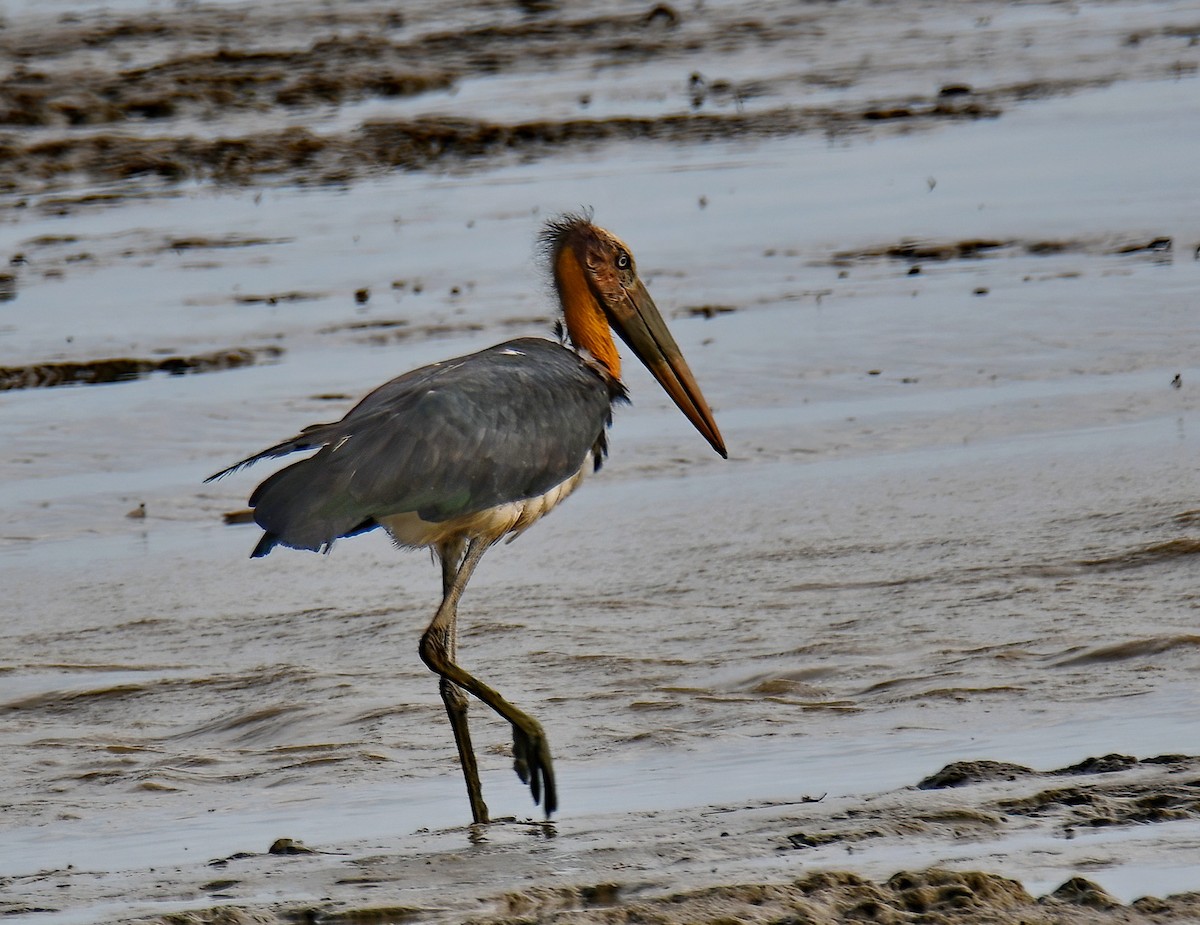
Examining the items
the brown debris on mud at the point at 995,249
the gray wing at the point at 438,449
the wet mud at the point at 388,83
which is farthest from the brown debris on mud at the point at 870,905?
the wet mud at the point at 388,83

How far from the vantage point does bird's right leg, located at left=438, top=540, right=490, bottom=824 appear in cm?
541

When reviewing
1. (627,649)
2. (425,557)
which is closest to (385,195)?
(425,557)

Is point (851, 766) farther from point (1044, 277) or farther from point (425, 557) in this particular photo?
point (1044, 277)

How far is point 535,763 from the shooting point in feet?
17.5

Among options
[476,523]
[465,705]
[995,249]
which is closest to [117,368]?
[995,249]

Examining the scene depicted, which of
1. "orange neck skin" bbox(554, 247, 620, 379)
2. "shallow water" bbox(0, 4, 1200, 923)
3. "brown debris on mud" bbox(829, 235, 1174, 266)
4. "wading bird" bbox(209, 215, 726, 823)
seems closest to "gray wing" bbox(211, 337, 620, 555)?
"wading bird" bbox(209, 215, 726, 823)

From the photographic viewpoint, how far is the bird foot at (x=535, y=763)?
5.27 metres

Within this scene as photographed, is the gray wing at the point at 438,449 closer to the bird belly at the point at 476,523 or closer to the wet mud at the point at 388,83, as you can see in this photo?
the bird belly at the point at 476,523

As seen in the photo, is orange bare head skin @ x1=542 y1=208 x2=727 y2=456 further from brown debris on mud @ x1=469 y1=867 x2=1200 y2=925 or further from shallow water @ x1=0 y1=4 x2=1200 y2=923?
brown debris on mud @ x1=469 y1=867 x2=1200 y2=925

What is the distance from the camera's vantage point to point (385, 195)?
15188 mm

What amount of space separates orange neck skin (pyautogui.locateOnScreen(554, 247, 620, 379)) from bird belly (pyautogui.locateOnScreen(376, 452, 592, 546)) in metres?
0.67

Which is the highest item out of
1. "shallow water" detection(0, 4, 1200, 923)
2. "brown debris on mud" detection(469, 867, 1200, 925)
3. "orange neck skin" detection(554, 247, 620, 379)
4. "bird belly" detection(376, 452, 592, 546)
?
"orange neck skin" detection(554, 247, 620, 379)

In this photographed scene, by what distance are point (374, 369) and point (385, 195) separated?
5295 mm

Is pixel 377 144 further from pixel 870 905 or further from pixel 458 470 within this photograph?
pixel 870 905
